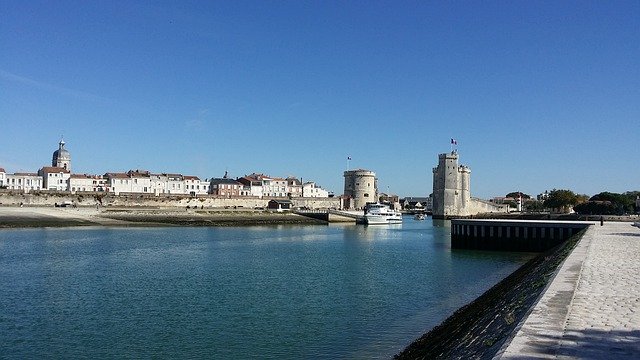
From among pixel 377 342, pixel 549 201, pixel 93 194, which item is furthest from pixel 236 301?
pixel 549 201

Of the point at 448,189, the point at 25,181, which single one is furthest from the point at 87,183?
the point at 448,189

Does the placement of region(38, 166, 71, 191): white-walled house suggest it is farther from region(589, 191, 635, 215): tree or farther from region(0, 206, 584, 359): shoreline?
region(589, 191, 635, 215): tree

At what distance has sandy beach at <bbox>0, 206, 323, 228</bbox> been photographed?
67.4 metres

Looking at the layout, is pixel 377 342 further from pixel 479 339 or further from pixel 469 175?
pixel 469 175

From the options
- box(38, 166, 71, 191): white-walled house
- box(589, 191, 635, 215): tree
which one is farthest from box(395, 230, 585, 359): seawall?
box(38, 166, 71, 191): white-walled house

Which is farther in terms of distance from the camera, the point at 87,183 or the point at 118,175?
the point at 118,175

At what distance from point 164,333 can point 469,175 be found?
127 m

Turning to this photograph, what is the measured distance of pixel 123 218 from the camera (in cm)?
7656

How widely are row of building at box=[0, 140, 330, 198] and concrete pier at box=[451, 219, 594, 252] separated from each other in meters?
82.9

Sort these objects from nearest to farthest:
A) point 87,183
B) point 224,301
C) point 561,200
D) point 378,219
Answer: point 224,301, point 378,219, point 561,200, point 87,183

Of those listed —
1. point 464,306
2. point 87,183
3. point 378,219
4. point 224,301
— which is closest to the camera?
point 464,306

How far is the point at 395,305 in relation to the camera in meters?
20.2

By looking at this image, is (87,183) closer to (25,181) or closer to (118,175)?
(118,175)

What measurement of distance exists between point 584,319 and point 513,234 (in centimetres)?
3516
